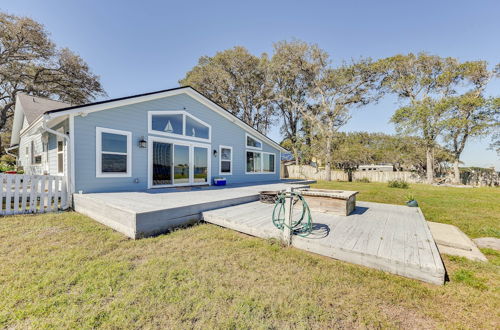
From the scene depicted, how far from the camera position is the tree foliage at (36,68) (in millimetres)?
13719

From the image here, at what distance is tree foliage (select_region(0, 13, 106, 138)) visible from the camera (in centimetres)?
1372

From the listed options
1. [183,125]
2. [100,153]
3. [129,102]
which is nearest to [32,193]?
[100,153]

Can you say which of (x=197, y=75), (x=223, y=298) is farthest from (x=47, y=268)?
(x=197, y=75)

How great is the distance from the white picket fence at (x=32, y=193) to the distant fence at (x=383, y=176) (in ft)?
59.8

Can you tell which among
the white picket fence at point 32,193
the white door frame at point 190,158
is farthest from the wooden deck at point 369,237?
the white picket fence at point 32,193

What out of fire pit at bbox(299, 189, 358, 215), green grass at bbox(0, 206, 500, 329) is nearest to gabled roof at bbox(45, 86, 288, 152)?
green grass at bbox(0, 206, 500, 329)

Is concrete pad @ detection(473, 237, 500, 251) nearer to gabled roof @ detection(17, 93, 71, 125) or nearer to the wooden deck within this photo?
the wooden deck

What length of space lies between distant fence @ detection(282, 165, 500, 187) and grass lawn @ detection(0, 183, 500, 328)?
57.8 ft

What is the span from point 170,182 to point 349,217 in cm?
622

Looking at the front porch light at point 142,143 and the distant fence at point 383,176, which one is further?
the distant fence at point 383,176

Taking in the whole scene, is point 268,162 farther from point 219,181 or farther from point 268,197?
point 268,197

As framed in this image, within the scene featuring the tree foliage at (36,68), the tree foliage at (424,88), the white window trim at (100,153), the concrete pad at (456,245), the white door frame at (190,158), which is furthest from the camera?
the tree foliage at (424,88)

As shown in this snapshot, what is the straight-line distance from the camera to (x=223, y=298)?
1950mm

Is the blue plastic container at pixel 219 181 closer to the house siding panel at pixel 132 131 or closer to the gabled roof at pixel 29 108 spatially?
the house siding panel at pixel 132 131
